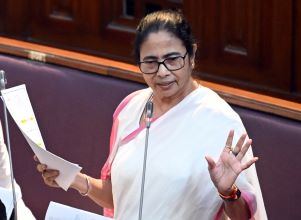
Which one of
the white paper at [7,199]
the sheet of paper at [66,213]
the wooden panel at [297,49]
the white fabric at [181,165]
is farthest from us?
the wooden panel at [297,49]

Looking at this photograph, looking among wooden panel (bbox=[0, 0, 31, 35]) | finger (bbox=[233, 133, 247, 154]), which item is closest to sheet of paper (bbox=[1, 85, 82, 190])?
finger (bbox=[233, 133, 247, 154])

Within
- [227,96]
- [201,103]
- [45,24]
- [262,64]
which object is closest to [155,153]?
[201,103]

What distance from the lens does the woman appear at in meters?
2.27

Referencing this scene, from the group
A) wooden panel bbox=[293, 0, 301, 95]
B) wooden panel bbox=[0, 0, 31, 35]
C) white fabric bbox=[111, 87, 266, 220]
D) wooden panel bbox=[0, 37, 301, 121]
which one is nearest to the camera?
white fabric bbox=[111, 87, 266, 220]

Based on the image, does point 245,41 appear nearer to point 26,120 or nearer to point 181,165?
A: point 181,165

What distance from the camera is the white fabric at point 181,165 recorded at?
227 centimetres

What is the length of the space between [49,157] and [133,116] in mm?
367

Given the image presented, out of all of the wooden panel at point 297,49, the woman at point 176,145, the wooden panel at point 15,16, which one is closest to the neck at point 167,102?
the woman at point 176,145

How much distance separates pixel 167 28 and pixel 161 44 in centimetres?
5

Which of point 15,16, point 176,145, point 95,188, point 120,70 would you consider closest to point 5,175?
point 95,188

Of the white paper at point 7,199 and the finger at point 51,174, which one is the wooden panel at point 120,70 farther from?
the white paper at point 7,199

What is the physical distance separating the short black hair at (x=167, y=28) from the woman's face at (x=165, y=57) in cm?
1

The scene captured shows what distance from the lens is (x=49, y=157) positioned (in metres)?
2.17

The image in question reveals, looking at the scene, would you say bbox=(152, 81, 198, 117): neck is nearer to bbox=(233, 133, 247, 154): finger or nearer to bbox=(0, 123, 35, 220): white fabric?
bbox=(233, 133, 247, 154): finger
